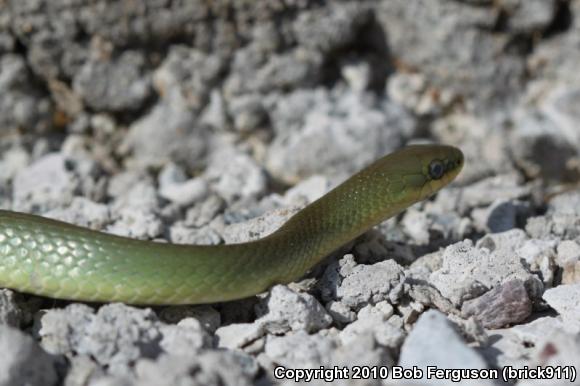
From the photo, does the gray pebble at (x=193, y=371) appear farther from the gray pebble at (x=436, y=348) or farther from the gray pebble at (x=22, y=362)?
the gray pebble at (x=436, y=348)

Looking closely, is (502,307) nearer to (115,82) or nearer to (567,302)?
(567,302)

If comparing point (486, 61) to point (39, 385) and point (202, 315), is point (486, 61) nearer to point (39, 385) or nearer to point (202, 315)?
point (202, 315)

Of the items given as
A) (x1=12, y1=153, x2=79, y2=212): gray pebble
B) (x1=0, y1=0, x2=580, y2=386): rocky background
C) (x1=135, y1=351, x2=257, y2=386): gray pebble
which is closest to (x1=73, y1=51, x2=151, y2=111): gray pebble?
(x1=0, y1=0, x2=580, y2=386): rocky background

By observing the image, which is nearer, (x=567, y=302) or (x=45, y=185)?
(x=567, y=302)

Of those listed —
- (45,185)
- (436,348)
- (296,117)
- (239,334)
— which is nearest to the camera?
(436,348)

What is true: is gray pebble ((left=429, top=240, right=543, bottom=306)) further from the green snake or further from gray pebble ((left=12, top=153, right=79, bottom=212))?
gray pebble ((left=12, top=153, right=79, bottom=212))

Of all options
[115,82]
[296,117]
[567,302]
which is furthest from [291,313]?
[115,82]
